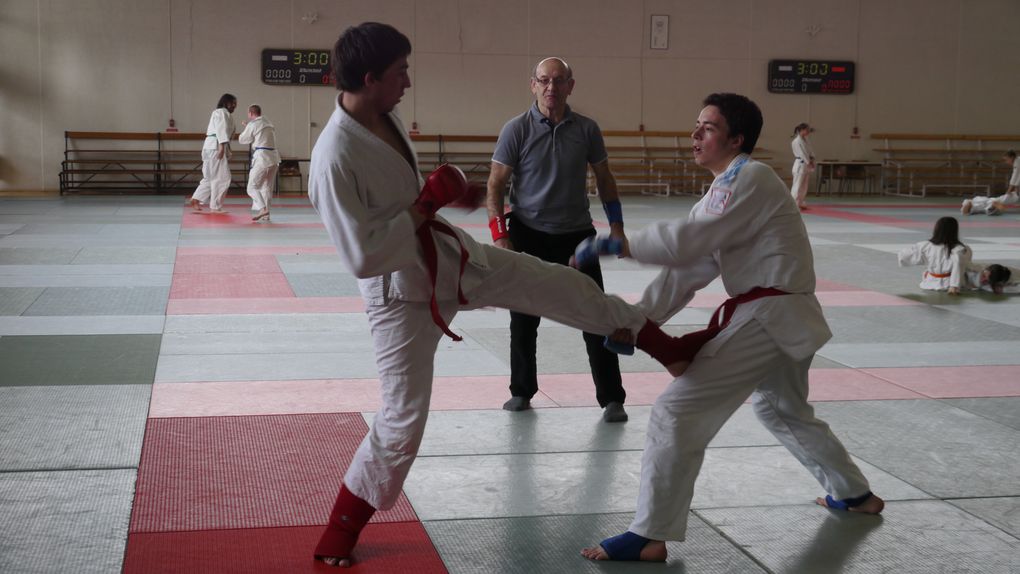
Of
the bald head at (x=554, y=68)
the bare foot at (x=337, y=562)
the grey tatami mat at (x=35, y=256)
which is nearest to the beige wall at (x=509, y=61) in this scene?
the grey tatami mat at (x=35, y=256)

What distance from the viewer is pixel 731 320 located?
12.3 ft

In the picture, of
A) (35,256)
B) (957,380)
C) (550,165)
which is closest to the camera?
(550,165)

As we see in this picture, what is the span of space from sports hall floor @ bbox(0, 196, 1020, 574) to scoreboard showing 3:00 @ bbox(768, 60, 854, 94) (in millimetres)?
15779

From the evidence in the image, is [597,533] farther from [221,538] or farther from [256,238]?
[256,238]

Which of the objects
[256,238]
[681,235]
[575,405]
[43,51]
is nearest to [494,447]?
[575,405]

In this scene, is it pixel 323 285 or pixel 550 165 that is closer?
pixel 550 165

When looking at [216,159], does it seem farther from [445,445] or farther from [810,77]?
[810,77]

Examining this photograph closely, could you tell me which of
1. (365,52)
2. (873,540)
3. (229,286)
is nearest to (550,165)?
(365,52)

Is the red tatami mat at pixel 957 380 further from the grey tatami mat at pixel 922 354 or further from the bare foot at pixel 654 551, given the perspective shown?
the bare foot at pixel 654 551

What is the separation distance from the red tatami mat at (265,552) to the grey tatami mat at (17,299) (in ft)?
17.7

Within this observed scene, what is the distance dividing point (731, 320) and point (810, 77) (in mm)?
22522

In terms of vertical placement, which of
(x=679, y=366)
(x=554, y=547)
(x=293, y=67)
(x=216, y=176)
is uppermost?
(x=293, y=67)

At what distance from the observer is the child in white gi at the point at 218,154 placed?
1725 cm

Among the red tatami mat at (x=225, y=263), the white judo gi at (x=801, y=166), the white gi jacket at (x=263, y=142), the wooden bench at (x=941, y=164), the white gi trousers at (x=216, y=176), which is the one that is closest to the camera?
the red tatami mat at (x=225, y=263)
